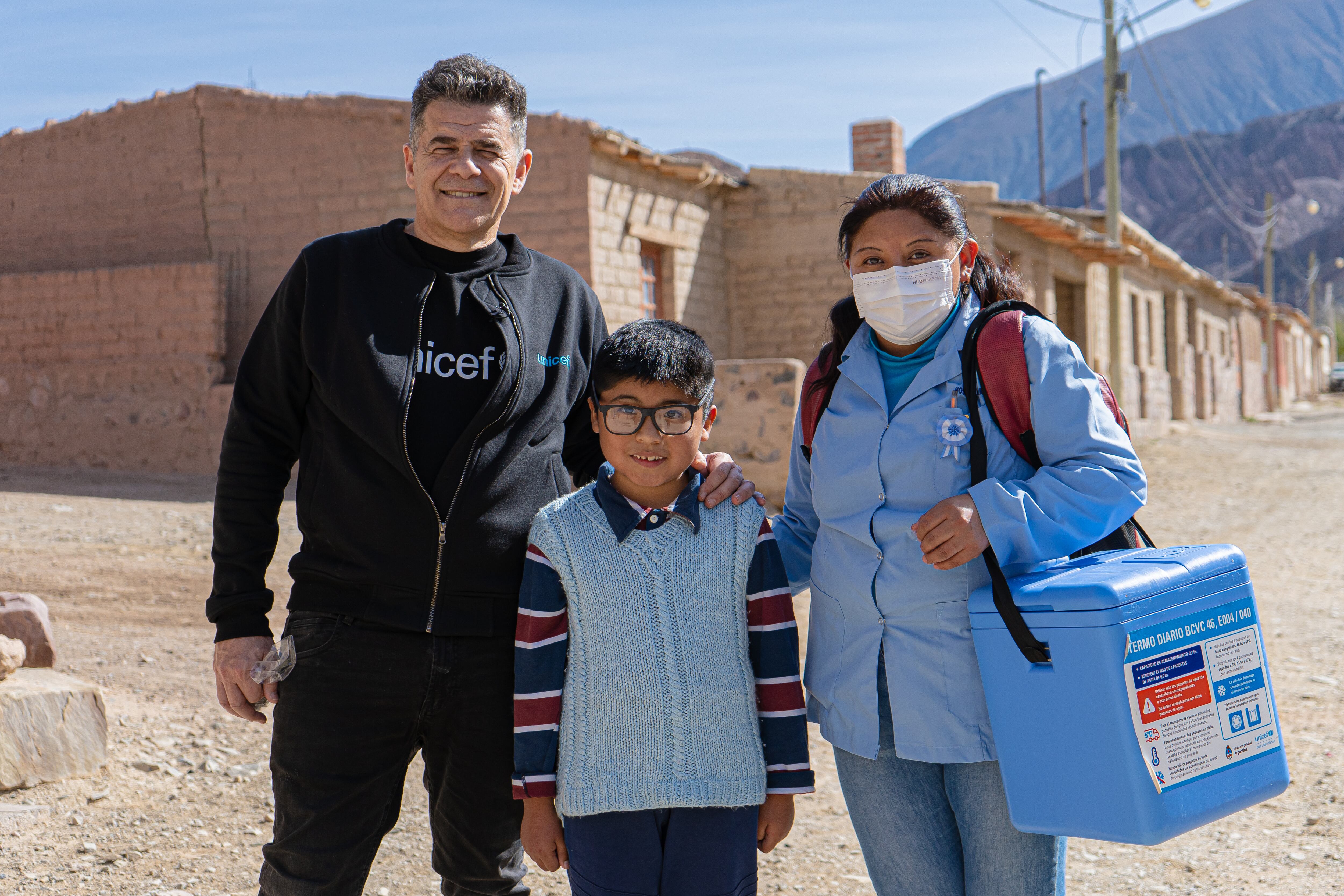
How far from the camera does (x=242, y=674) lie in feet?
7.02

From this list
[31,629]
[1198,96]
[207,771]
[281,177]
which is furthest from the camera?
[1198,96]

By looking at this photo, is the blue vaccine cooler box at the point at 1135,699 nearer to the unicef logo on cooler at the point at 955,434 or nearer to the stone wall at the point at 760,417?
the unicef logo on cooler at the point at 955,434

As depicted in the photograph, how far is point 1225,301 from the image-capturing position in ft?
97.7

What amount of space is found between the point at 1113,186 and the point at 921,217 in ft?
52.5

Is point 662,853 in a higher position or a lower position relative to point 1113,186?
lower

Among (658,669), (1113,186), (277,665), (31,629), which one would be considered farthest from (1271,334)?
(277,665)

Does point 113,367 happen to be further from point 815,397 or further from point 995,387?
point 995,387

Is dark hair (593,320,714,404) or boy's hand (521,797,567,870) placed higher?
dark hair (593,320,714,404)

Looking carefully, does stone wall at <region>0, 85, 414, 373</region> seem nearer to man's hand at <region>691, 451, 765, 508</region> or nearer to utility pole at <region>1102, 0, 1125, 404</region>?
man's hand at <region>691, 451, 765, 508</region>

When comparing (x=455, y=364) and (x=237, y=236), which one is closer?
(x=455, y=364)

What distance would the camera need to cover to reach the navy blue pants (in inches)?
75.0

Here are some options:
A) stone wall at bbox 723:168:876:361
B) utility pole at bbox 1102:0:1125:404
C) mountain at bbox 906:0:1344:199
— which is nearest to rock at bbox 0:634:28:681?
stone wall at bbox 723:168:876:361

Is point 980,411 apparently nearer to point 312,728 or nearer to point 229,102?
point 312,728

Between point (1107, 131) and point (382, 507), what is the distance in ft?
55.6
